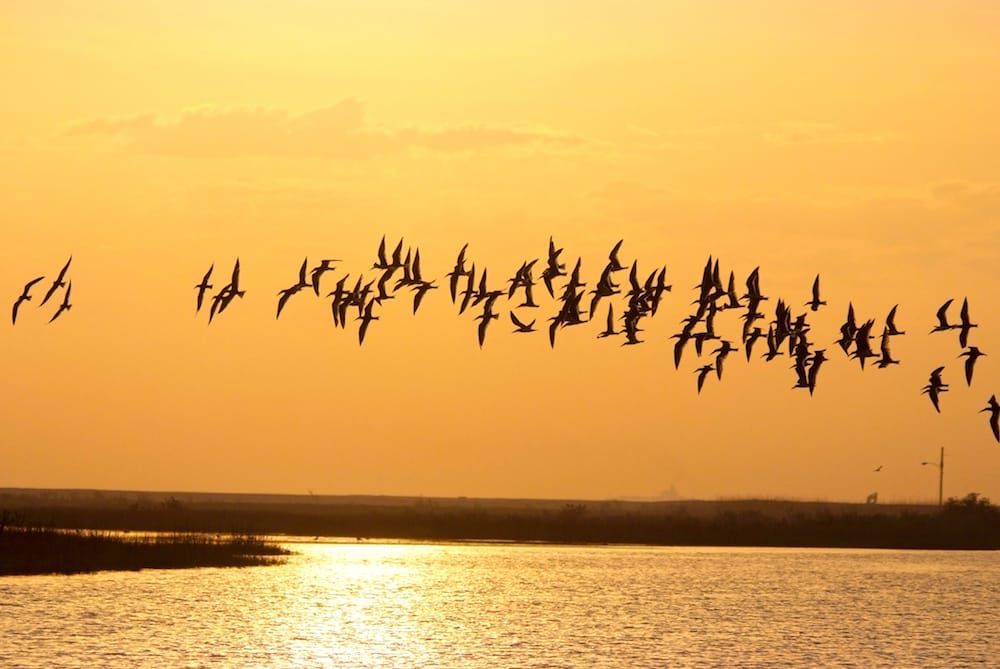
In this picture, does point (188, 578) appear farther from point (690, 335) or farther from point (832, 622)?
point (690, 335)

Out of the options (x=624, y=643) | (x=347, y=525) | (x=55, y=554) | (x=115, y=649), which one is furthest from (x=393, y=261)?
(x=347, y=525)

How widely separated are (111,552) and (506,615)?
59.0 feet

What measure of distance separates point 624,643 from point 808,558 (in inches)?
1809

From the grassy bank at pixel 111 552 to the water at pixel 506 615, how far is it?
1262 millimetres

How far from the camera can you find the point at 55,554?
6819cm

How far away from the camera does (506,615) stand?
62781mm

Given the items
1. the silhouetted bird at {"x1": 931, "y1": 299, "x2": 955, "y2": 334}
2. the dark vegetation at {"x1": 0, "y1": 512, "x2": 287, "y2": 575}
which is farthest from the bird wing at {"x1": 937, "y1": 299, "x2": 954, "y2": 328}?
the dark vegetation at {"x1": 0, "y1": 512, "x2": 287, "y2": 575}

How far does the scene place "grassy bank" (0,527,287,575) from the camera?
6681 centimetres

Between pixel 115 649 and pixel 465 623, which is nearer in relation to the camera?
pixel 115 649

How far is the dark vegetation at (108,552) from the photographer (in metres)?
66.8

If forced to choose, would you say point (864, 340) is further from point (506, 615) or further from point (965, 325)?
point (506, 615)

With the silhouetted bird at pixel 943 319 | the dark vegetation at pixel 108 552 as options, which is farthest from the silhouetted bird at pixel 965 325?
the dark vegetation at pixel 108 552

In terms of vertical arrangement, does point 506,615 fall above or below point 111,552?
below

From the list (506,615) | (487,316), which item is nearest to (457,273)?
(487,316)
